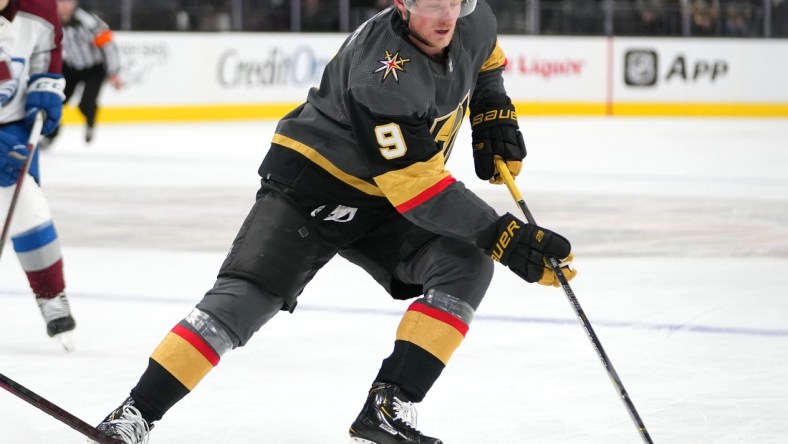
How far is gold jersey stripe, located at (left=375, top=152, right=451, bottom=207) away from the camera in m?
2.24

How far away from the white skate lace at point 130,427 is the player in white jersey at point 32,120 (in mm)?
1155

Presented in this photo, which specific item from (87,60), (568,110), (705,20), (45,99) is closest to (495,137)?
(45,99)

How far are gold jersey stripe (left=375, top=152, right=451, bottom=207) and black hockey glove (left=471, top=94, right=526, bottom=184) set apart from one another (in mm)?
404

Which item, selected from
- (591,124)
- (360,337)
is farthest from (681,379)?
(591,124)

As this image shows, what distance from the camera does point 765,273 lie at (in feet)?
14.7

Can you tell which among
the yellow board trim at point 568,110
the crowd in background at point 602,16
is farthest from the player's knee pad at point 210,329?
the crowd in background at point 602,16

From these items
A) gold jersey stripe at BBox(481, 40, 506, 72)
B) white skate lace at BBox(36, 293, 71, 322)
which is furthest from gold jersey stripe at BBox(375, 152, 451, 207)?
white skate lace at BBox(36, 293, 71, 322)

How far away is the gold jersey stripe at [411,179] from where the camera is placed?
2.24m

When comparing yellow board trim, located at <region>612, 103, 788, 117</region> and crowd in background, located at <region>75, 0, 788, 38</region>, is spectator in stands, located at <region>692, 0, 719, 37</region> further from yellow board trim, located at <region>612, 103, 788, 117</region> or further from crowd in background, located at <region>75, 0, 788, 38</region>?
yellow board trim, located at <region>612, 103, 788, 117</region>

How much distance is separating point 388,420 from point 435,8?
760 mm

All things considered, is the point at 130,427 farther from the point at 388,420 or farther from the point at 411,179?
the point at 411,179

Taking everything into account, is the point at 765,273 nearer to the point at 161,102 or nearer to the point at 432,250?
the point at 432,250

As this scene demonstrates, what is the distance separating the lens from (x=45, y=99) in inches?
131

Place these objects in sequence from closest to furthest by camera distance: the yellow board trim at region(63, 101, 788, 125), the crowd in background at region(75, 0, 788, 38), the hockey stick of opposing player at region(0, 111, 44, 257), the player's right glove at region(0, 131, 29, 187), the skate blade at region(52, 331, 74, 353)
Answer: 1. the hockey stick of opposing player at region(0, 111, 44, 257)
2. the player's right glove at region(0, 131, 29, 187)
3. the skate blade at region(52, 331, 74, 353)
4. the yellow board trim at region(63, 101, 788, 125)
5. the crowd in background at region(75, 0, 788, 38)
